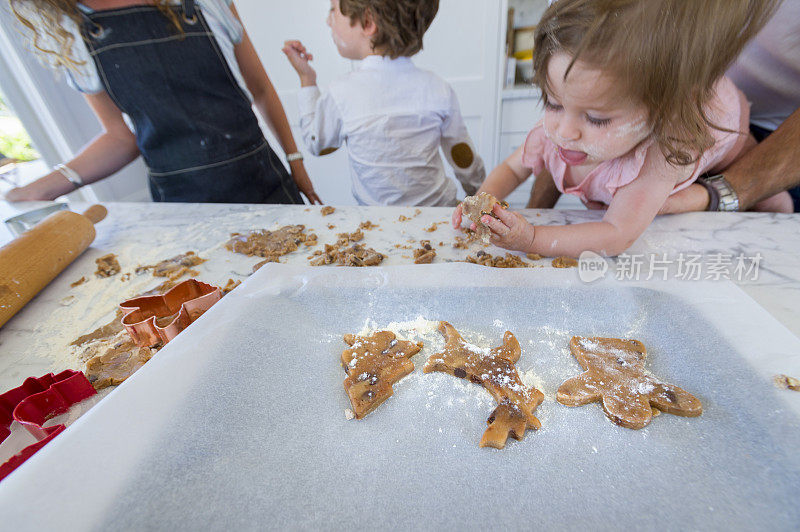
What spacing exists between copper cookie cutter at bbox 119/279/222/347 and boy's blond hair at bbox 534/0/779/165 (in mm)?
825

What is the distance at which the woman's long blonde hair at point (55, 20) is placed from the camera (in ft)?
3.84

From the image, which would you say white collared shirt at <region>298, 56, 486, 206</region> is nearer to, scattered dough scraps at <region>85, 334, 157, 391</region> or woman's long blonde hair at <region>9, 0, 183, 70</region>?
woman's long blonde hair at <region>9, 0, 183, 70</region>

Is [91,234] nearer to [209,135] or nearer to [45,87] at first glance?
[209,135]

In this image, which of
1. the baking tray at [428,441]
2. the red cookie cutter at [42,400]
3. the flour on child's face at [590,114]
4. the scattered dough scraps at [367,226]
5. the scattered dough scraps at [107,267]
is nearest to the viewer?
the baking tray at [428,441]

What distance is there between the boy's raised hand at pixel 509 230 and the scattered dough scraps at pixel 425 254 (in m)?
0.14

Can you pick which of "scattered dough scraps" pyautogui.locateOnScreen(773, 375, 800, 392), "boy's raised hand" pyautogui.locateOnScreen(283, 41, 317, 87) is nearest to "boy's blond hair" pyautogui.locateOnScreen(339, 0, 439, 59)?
"boy's raised hand" pyautogui.locateOnScreen(283, 41, 317, 87)

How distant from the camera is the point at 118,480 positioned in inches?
16.6

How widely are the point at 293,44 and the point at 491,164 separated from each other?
4.54 feet

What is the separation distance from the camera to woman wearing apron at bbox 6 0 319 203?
4.03 ft

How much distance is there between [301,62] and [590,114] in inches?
55.4

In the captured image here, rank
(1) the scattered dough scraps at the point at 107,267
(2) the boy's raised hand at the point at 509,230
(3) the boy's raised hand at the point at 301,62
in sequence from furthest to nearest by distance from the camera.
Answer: (3) the boy's raised hand at the point at 301,62
(1) the scattered dough scraps at the point at 107,267
(2) the boy's raised hand at the point at 509,230

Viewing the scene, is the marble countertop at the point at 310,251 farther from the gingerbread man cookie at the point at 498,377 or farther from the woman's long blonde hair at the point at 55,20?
the woman's long blonde hair at the point at 55,20

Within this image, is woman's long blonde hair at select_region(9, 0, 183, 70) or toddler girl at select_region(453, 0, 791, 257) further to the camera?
woman's long blonde hair at select_region(9, 0, 183, 70)

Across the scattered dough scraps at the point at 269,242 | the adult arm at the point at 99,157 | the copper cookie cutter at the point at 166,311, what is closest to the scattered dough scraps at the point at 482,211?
the scattered dough scraps at the point at 269,242
